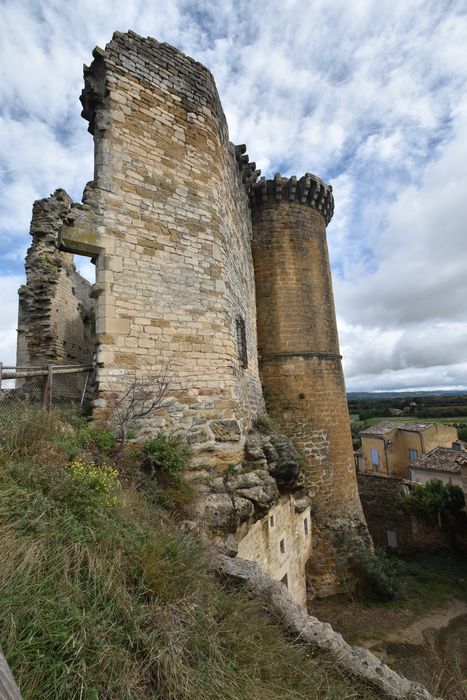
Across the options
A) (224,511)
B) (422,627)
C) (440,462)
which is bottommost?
(422,627)

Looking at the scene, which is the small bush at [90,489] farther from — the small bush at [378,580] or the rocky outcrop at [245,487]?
the small bush at [378,580]

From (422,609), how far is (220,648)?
11560 mm

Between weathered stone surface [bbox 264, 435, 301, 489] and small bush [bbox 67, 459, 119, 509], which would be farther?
weathered stone surface [bbox 264, 435, 301, 489]

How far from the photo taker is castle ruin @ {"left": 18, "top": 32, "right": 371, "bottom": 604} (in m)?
5.62

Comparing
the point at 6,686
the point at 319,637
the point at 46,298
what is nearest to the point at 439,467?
the point at 319,637

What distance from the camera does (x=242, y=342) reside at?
322 inches

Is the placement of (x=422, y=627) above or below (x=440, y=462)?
below

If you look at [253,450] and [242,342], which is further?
[242,342]

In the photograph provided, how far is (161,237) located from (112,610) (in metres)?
5.55

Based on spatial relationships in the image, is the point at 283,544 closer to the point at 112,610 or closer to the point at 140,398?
the point at 140,398

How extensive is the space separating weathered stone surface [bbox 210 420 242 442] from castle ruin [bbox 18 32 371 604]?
0.8 inches

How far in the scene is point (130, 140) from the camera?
20.2 feet

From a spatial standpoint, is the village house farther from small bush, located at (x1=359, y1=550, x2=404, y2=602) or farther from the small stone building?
small bush, located at (x1=359, y1=550, x2=404, y2=602)

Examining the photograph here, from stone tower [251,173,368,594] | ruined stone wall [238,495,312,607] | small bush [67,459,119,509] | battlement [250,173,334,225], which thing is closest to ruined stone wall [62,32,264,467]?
ruined stone wall [238,495,312,607]
